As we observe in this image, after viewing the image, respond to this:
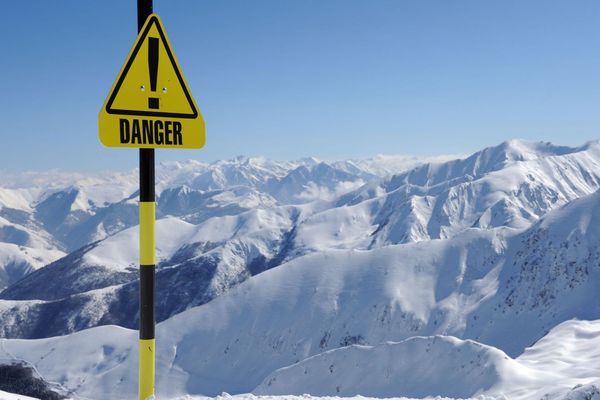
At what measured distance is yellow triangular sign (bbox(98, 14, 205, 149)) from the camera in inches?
240

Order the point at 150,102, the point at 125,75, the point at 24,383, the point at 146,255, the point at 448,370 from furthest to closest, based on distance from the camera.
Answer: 1. the point at 24,383
2. the point at 448,370
3. the point at 146,255
4. the point at 150,102
5. the point at 125,75

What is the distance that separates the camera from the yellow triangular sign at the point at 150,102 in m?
6.09

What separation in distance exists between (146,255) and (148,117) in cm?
161

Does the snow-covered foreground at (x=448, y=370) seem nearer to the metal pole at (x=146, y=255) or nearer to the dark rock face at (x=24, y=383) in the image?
the metal pole at (x=146, y=255)

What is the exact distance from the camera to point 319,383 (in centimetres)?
9625

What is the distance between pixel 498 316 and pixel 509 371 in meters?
113

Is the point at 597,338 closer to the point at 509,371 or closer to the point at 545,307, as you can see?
the point at 509,371

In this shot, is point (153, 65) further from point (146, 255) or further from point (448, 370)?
point (448, 370)

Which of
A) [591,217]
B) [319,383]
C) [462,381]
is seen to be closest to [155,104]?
[462,381]

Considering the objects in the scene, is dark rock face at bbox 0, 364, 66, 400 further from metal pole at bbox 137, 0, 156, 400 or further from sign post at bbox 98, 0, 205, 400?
sign post at bbox 98, 0, 205, 400

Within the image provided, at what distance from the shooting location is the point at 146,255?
6723 millimetres

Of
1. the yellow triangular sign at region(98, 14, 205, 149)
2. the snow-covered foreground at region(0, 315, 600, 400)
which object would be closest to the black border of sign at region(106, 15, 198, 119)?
the yellow triangular sign at region(98, 14, 205, 149)

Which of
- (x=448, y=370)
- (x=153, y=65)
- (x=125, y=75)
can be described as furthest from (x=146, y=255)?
(x=448, y=370)

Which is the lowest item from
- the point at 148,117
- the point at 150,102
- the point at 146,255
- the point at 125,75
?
the point at 146,255
